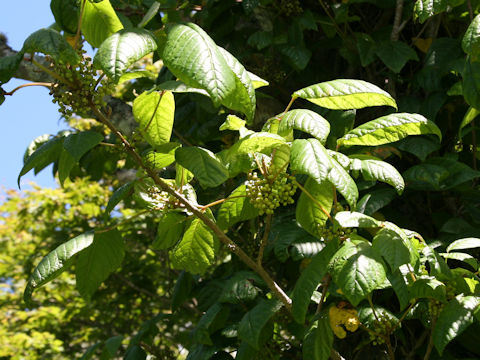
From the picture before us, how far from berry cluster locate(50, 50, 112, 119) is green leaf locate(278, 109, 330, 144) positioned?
0.40m

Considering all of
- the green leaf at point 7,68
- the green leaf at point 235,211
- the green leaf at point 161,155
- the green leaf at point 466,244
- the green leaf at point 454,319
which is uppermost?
the green leaf at point 7,68

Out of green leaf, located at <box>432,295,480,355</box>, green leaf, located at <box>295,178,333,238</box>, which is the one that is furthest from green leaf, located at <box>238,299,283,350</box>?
green leaf, located at <box>432,295,480,355</box>

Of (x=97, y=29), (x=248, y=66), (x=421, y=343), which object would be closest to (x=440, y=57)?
(x=248, y=66)

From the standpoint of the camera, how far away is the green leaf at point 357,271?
1236 mm

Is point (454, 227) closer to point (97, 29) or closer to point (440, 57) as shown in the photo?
point (440, 57)

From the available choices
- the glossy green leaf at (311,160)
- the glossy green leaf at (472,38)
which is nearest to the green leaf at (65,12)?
the glossy green leaf at (311,160)

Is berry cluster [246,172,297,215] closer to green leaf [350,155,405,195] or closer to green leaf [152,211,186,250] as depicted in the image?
green leaf [350,155,405,195]

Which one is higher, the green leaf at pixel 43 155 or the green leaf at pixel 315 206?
the green leaf at pixel 43 155

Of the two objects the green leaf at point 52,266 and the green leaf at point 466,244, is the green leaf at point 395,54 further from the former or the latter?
the green leaf at point 52,266

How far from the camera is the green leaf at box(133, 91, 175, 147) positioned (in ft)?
4.59

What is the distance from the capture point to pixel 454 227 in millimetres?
2035

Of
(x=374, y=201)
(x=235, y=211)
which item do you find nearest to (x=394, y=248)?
(x=235, y=211)

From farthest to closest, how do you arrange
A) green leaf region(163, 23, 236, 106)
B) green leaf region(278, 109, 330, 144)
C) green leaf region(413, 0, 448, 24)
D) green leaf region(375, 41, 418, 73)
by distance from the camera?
Result: green leaf region(375, 41, 418, 73), green leaf region(413, 0, 448, 24), green leaf region(278, 109, 330, 144), green leaf region(163, 23, 236, 106)

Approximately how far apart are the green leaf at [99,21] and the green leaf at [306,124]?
0.47 m
